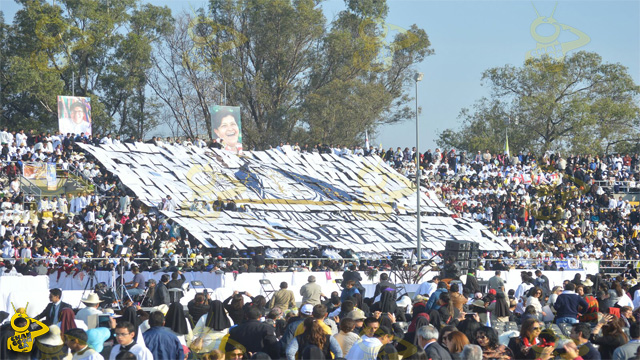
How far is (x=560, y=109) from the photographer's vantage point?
68.2 meters

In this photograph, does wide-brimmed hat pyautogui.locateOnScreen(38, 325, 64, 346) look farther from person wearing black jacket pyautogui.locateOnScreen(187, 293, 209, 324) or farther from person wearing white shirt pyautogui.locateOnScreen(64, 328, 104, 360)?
person wearing black jacket pyautogui.locateOnScreen(187, 293, 209, 324)

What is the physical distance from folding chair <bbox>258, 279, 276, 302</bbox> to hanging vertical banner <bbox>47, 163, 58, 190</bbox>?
16753 millimetres

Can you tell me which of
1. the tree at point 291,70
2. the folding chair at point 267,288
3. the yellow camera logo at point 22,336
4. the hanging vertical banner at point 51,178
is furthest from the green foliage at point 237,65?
the yellow camera logo at point 22,336

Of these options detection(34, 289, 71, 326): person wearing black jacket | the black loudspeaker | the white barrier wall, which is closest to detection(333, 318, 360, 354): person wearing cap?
detection(34, 289, 71, 326): person wearing black jacket

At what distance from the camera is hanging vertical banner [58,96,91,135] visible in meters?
48.1

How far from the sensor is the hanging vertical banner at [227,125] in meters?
53.2

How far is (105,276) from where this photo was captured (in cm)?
2759

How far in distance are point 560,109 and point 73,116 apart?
37762 mm

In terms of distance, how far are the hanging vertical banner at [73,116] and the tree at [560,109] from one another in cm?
3311

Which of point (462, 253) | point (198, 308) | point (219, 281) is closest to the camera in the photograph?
point (198, 308)

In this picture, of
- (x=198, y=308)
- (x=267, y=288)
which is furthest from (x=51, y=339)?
(x=267, y=288)

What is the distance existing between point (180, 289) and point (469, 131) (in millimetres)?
54304

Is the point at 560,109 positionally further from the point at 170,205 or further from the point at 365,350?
the point at 365,350

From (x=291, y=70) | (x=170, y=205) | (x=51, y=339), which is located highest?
(x=291, y=70)
